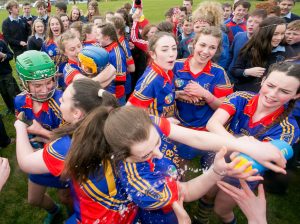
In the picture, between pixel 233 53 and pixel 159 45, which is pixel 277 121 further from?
pixel 233 53

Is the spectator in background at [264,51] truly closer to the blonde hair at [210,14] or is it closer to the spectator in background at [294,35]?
the spectator in background at [294,35]

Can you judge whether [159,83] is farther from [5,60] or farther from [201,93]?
[5,60]

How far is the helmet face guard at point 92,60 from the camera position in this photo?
324cm

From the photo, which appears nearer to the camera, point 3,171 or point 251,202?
point 251,202

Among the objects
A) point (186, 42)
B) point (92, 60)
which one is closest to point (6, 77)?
point (92, 60)

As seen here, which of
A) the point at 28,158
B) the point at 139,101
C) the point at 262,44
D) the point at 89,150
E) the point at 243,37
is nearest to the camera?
the point at 89,150

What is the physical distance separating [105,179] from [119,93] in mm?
3001

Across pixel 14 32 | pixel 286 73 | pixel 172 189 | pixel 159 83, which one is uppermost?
pixel 286 73

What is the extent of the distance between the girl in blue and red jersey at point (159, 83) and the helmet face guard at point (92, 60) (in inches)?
24.4

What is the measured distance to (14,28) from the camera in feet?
25.1

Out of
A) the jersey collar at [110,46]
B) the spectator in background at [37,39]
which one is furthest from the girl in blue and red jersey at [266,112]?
the spectator in background at [37,39]

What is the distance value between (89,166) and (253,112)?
5.34 ft

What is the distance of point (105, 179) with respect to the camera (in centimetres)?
170

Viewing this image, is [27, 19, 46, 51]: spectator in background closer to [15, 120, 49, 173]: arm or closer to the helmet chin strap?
the helmet chin strap
